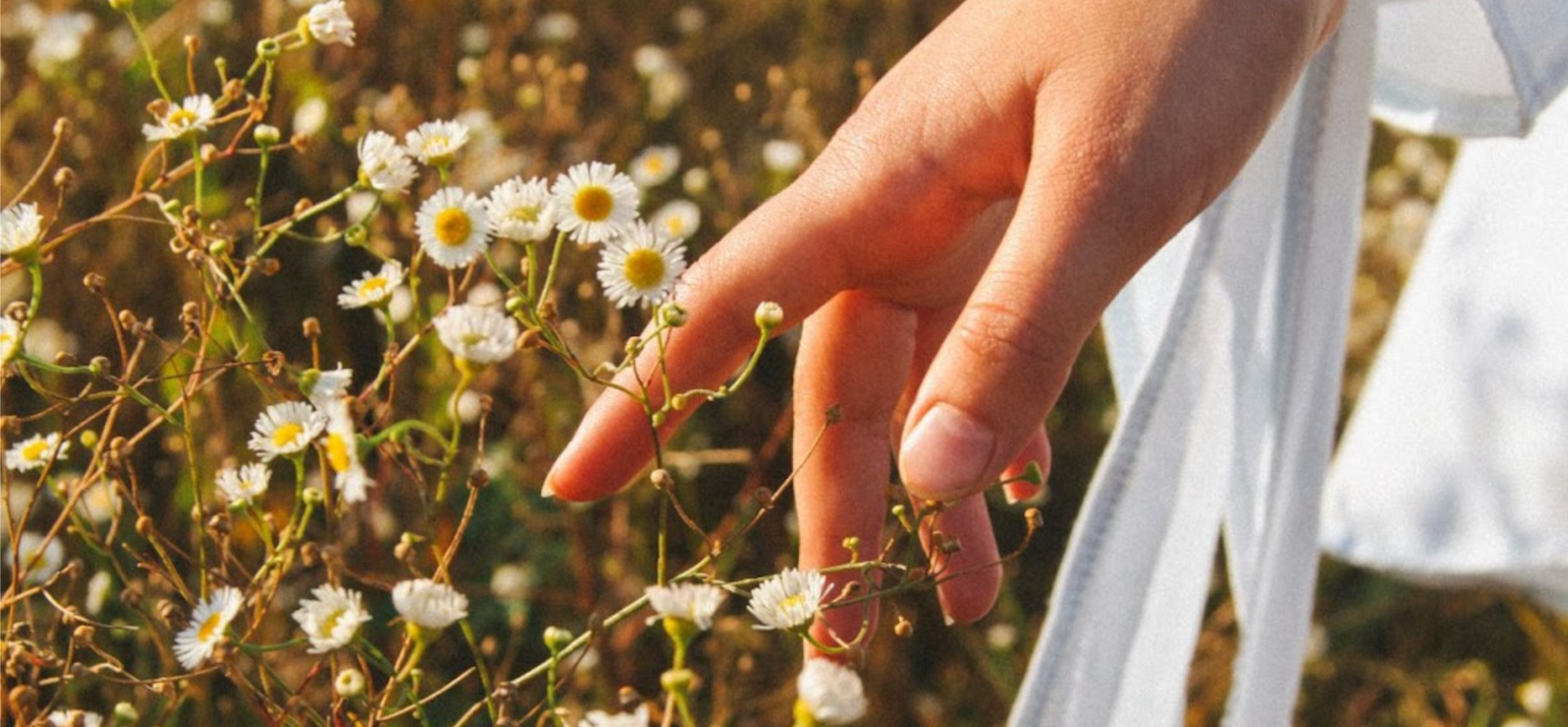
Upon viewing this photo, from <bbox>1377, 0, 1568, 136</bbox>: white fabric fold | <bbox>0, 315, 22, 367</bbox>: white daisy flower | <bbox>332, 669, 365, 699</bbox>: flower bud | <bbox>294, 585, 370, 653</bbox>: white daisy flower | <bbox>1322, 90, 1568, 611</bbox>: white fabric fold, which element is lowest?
<bbox>1322, 90, 1568, 611</bbox>: white fabric fold

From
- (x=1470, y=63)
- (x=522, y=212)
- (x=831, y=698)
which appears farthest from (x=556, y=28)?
(x=831, y=698)

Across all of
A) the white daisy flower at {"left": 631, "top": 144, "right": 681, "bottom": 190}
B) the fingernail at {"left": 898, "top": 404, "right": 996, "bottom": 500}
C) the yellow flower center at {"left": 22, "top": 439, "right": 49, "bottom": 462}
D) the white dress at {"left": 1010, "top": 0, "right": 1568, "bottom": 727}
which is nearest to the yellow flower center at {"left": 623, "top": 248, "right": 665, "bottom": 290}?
the fingernail at {"left": 898, "top": 404, "right": 996, "bottom": 500}

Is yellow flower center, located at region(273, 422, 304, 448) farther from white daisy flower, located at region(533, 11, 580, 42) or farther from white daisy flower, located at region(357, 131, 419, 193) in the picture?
white daisy flower, located at region(533, 11, 580, 42)

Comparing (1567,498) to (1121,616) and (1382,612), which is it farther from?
(1121,616)

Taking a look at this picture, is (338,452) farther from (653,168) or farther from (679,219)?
(653,168)

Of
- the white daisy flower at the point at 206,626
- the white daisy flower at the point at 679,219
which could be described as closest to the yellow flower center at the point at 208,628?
the white daisy flower at the point at 206,626

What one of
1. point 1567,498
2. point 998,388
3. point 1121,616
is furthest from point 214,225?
point 1567,498
